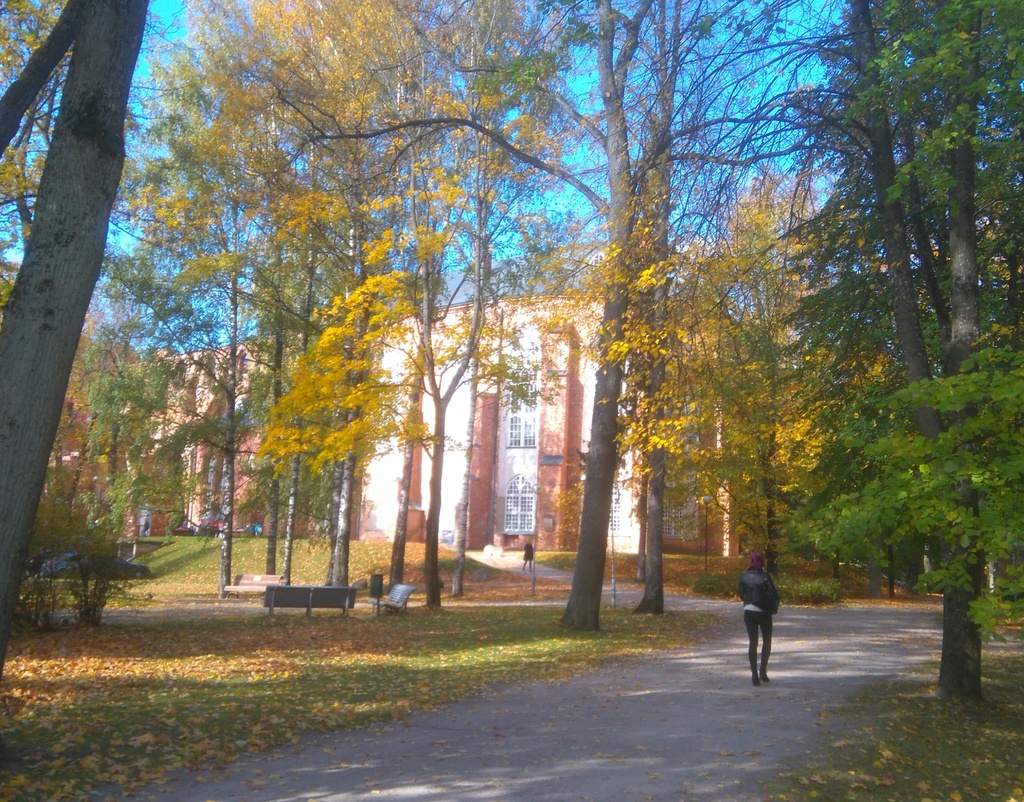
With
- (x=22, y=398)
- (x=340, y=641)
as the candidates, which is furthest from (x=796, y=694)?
(x=22, y=398)

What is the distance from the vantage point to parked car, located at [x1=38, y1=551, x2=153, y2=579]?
510 inches

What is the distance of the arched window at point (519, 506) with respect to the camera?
4909 centimetres

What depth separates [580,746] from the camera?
725cm

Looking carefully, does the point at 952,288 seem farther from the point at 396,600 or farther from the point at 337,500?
the point at 337,500

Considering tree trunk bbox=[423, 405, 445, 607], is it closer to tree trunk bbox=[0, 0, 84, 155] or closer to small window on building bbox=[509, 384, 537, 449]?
tree trunk bbox=[0, 0, 84, 155]

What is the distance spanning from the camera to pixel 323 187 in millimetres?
20422

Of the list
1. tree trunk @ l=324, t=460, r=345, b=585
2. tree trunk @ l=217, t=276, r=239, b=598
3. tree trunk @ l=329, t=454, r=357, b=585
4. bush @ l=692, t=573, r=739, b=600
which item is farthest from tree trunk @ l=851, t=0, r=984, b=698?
bush @ l=692, t=573, r=739, b=600

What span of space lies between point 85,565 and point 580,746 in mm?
9458

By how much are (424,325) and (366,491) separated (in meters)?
30.1

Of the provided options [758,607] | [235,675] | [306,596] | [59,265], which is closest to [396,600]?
[306,596]

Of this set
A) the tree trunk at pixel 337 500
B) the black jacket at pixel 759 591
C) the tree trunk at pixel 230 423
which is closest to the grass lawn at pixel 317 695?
the black jacket at pixel 759 591

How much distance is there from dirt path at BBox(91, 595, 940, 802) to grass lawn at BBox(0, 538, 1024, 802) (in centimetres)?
39

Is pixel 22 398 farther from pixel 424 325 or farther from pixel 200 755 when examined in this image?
pixel 424 325

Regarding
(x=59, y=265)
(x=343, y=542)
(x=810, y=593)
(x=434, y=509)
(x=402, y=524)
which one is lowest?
(x=810, y=593)
